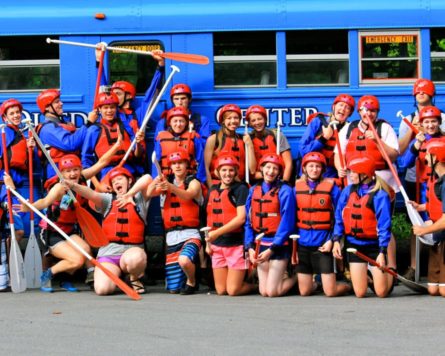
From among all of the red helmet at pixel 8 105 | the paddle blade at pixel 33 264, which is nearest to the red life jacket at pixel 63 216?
the paddle blade at pixel 33 264

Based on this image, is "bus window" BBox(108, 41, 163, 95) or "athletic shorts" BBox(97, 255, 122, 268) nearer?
"athletic shorts" BBox(97, 255, 122, 268)

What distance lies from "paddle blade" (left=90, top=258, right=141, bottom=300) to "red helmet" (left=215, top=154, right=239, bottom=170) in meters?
1.43

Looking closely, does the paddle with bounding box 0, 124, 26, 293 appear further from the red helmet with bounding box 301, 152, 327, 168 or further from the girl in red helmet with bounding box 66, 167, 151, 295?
the red helmet with bounding box 301, 152, 327, 168

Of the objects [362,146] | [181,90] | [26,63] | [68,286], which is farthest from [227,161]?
[26,63]

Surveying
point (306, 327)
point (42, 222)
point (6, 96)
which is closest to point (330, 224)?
point (306, 327)

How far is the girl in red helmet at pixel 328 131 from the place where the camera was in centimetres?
1077

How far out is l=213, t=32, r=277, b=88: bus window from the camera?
11305 mm

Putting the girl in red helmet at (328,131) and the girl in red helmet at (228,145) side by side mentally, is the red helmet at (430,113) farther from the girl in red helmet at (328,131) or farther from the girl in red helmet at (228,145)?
the girl in red helmet at (228,145)

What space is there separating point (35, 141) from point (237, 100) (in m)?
2.10

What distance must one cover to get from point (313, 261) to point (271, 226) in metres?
0.50

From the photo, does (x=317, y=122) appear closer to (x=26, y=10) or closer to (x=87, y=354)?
(x=26, y=10)

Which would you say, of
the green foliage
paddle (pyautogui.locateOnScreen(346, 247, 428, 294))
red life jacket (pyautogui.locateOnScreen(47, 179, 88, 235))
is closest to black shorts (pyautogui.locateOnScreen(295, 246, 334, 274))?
paddle (pyautogui.locateOnScreen(346, 247, 428, 294))

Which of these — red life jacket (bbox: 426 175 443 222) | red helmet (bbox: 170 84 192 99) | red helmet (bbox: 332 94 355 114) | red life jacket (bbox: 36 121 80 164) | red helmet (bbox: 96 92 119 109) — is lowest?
red life jacket (bbox: 426 175 443 222)

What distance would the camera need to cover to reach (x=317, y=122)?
35.8 ft
